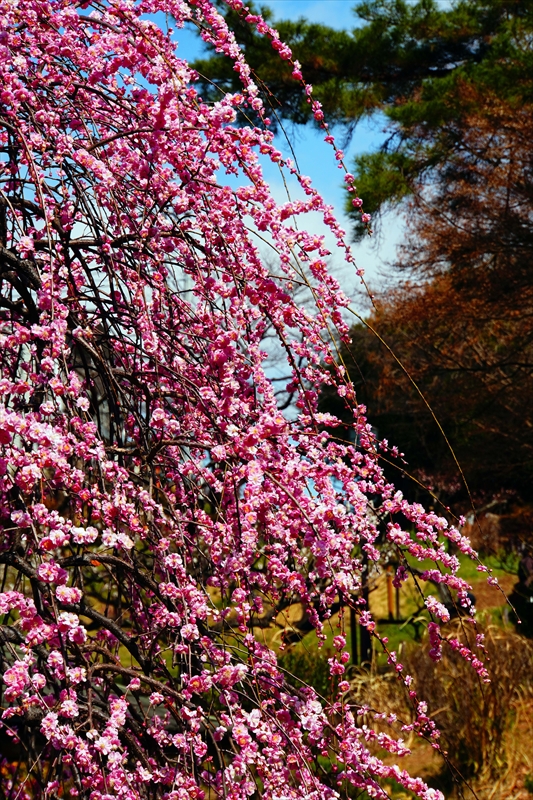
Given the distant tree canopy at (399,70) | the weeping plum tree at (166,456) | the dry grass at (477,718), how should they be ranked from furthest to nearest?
the distant tree canopy at (399,70)
the dry grass at (477,718)
the weeping plum tree at (166,456)

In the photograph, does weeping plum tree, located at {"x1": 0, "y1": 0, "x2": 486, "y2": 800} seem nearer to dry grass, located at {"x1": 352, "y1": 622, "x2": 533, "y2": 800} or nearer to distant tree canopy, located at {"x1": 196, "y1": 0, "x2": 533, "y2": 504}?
dry grass, located at {"x1": 352, "y1": 622, "x2": 533, "y2": 800}

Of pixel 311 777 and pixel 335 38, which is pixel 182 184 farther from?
pixel 335 38

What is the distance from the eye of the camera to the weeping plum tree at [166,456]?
5.09ft

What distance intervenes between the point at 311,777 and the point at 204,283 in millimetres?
1198

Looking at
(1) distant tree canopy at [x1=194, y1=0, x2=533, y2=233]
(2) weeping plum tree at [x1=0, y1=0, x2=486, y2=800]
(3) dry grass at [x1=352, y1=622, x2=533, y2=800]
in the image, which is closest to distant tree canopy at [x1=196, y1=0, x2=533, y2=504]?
(1) distant tree canopy at [x1=194, y1=0, x2=533, y2=233]

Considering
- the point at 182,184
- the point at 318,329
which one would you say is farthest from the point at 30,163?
the point at 318,329

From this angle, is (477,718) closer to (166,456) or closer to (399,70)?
(166,456)

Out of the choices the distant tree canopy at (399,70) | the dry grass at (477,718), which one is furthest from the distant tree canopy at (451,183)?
the dry grass at (477,718)

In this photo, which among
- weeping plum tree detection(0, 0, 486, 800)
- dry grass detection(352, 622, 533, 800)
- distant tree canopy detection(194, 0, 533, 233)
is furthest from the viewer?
distant tree canopy detection(194, 0, 533, 233)

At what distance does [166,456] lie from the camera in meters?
2.29

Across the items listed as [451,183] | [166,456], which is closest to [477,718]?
[166,456]

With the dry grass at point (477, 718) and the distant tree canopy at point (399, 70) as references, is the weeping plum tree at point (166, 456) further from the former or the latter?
the distant tree canopy at point (399, 70)

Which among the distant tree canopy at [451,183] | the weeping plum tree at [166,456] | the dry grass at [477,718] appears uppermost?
the distant tree canopy at [451,183]

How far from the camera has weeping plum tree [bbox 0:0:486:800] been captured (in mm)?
1553
